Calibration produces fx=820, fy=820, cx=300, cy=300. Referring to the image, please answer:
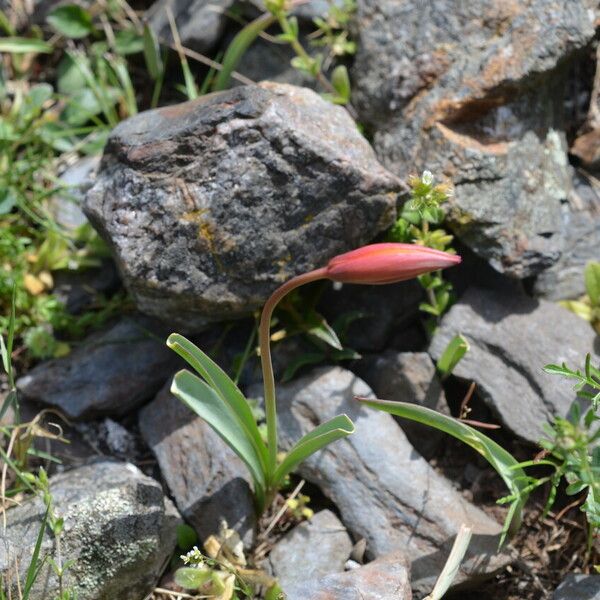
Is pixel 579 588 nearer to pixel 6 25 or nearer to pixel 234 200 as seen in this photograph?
pixel 234 200

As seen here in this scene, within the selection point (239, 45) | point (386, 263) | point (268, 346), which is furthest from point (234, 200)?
point (239, 45)

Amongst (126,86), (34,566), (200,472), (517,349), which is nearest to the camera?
(34,566)

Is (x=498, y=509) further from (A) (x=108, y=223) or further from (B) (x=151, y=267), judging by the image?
(A) (x=108, y=223)

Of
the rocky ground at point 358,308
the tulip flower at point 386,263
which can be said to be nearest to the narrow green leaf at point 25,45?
the rocky ground at point 358,308

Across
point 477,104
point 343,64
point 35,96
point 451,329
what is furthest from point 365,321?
point 35,96

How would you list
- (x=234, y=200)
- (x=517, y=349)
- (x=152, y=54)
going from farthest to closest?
(x=152, y=54) → (x=517, y=349) → (x=234, y=200)

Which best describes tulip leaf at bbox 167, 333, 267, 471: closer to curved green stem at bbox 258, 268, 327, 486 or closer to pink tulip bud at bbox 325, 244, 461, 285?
curved green stem at bbox 258, 268, 327, 486

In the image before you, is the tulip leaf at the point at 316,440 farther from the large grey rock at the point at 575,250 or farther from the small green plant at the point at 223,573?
the large grey rock at the point at 575,250
